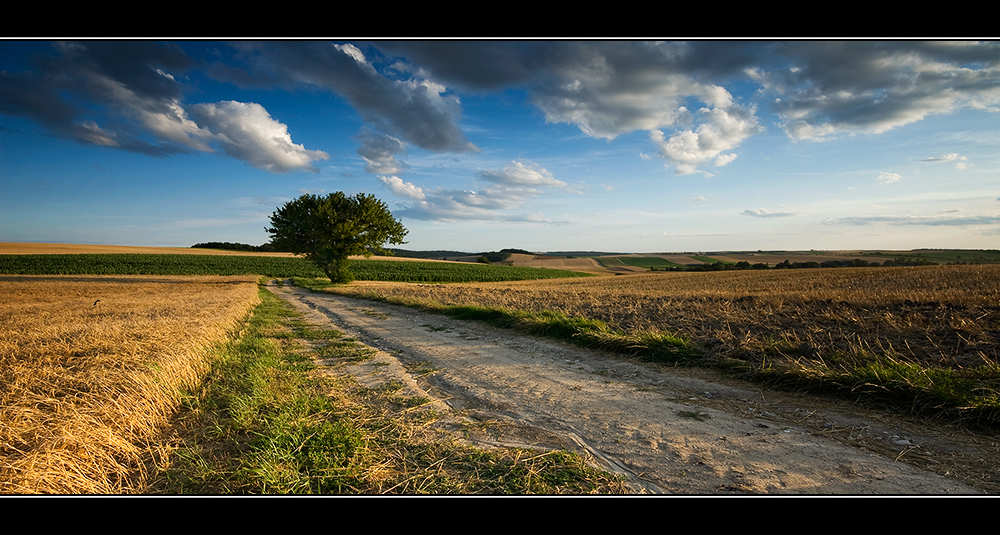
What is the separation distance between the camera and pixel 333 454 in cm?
318

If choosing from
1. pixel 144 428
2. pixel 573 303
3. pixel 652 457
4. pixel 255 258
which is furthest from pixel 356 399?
pixel 255 258

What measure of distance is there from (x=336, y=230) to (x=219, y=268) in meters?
32.9

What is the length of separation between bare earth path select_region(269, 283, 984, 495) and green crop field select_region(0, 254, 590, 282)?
43.5 meters

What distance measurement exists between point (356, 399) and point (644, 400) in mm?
Result: 3469

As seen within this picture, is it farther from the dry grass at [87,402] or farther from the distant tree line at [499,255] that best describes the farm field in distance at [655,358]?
the distant tree line at [499,255]

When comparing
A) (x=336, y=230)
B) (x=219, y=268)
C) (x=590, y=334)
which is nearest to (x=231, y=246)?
(x=219, y=268)

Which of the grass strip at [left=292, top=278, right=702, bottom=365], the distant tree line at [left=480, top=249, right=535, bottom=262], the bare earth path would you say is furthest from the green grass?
the bare earth path

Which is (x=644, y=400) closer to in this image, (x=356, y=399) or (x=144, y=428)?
(x=356, y=399)

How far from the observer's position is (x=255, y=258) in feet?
213

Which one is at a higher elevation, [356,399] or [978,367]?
[978,367]

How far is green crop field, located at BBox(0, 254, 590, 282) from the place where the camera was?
4853 cm

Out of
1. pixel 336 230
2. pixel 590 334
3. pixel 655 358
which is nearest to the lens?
pixel 655 358

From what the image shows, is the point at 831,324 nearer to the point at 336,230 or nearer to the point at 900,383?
the point at 900,383

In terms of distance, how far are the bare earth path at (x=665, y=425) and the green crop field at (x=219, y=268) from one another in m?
43.5
